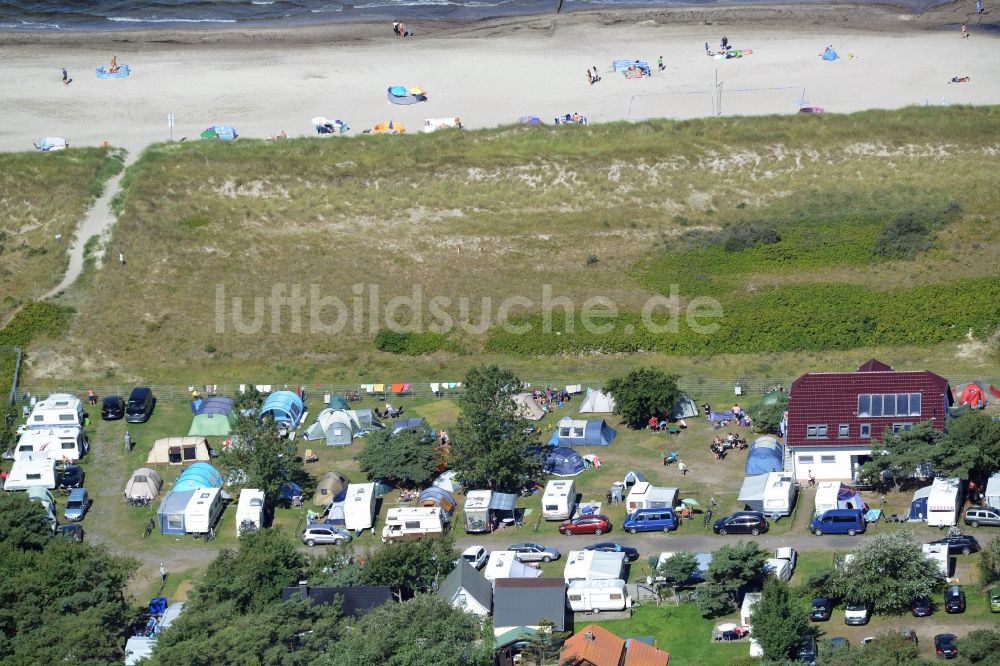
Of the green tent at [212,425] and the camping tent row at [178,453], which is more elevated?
the green tent at [212,425]

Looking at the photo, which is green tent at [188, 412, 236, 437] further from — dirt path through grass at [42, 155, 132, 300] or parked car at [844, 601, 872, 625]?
parked car at [844, 601, 872, 625]

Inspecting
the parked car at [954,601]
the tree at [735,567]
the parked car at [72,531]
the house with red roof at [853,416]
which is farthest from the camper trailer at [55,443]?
the parked car at [954,601]

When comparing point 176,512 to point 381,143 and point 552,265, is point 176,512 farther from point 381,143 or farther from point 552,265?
point 381,143

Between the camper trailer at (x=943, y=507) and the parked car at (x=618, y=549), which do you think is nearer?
the parked car at (x=618, y=549)

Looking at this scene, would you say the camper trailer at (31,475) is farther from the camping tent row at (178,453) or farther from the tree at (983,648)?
the tree at (983,648)

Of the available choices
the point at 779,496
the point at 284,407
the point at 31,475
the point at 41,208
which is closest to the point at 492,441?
the point at 284,407

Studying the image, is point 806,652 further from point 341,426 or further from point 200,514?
point 341,426

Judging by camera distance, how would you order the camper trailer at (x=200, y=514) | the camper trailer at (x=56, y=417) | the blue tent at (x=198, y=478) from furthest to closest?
the camper trailer at (x=56, y=417) < the blue tent at (x=198, y=478) < the camper trailer at (x=200, y=514)

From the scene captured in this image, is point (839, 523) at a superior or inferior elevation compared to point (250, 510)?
inferior
